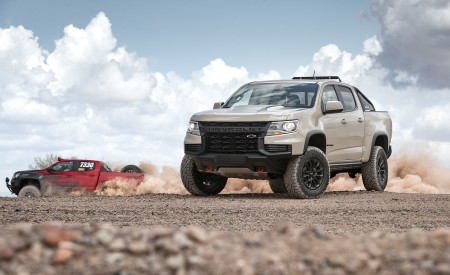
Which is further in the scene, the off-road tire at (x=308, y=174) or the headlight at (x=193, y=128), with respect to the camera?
the headlight at (x=193, y=128)

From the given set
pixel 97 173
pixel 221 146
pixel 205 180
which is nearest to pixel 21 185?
pixel 97 173

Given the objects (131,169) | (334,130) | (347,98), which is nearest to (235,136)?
(334,130)

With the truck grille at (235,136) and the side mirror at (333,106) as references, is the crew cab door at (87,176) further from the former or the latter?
the side mirror at (333,106)

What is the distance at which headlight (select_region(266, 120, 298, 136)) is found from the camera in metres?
15.0

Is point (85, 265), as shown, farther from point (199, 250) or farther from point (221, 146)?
point (221, 146)

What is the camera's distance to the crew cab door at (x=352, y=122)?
17.2m

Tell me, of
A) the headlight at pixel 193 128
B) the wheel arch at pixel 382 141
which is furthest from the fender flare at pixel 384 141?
the headlight at pixel 193 128

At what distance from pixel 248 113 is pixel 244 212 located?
2994mm

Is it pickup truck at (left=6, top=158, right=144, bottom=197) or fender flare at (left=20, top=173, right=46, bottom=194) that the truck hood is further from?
fender flare at (left=20, top=173, right=46, bottom=194)

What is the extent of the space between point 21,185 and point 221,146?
932 centimetres

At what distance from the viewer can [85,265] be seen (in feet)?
15.8

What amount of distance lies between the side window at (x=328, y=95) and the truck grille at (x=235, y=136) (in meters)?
1.94

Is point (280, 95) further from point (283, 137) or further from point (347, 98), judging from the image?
point (347, 98)

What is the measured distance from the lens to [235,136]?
15117 mm
